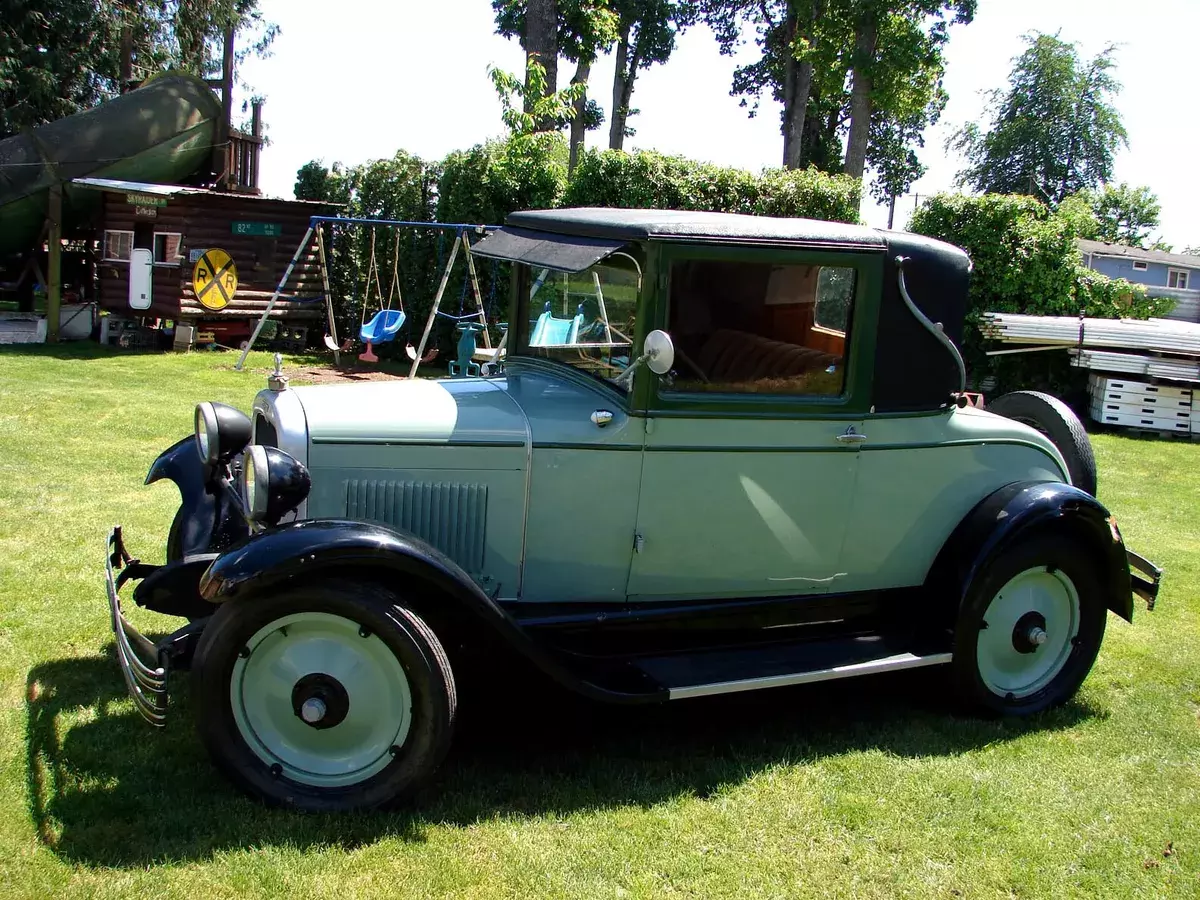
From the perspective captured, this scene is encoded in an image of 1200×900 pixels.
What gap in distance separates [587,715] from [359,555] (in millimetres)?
1548

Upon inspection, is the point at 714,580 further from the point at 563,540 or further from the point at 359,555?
the point at 359,555

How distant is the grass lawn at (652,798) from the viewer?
3.15m

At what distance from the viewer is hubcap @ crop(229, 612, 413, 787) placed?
133 inches

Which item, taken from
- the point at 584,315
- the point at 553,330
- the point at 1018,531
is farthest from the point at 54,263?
the point at 1018,531

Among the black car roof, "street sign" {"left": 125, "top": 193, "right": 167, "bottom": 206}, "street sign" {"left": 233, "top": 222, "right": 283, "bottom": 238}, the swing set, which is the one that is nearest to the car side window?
the black car roof

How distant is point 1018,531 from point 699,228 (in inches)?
74.7

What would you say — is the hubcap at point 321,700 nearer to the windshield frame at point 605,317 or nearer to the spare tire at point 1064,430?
the windshield frame at point 605,317

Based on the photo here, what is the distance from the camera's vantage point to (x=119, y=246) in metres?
16.2

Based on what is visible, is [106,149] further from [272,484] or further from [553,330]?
[272,484]

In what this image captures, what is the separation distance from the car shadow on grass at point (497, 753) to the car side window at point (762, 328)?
1.48 m

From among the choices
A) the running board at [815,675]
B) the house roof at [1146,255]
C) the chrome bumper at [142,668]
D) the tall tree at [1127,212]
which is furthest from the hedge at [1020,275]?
the tall tree at [1127,212]

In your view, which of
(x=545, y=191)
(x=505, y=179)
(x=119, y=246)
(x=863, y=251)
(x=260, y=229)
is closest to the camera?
(x=863, y=251)

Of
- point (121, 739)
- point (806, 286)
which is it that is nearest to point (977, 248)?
point (806, 286)

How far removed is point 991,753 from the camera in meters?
4.22
